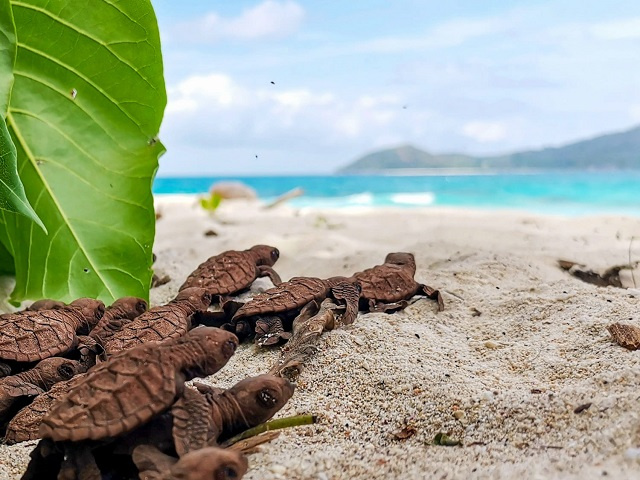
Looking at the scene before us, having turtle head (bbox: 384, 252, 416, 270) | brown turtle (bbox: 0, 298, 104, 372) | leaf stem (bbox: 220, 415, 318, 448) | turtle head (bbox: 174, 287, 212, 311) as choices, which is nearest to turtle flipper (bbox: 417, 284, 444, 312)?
turtle head (bbox: 384, 252, 416, 270)

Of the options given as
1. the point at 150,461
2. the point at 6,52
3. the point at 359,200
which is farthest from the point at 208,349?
the point at 359,200

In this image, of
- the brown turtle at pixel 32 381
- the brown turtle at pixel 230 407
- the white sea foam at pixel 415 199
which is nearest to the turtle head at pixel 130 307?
the brown turtle at pixel 32 381

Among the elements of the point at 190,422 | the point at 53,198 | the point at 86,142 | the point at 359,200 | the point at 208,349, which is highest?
the point at 86,142

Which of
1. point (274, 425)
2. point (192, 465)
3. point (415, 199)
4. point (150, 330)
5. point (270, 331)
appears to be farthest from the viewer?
point (415, 199)

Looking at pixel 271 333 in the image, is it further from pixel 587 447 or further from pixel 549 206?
pixel 549 206

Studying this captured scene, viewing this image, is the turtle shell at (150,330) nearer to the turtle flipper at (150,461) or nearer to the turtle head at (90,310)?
the turtle head at (90,310)

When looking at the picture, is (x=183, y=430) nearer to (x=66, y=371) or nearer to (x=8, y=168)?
(x=66, y=371)

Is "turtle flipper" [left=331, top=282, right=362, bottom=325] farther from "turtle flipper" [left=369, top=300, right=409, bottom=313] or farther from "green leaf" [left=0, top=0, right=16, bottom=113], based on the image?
"green leaf" [left=0, top=0, right=16, bottom=113]

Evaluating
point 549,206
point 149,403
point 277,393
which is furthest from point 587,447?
point 549,206
